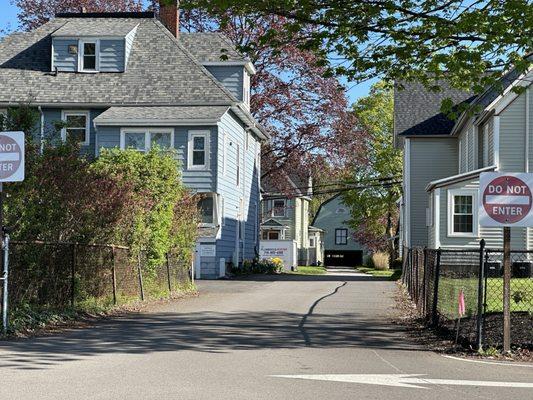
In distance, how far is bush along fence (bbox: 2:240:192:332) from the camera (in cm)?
1516

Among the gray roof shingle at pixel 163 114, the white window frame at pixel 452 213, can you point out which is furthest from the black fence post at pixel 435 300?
the gray roof shingle at pixel 163 114

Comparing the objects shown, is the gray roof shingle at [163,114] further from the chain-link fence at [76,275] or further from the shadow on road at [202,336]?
the shadow on road at [202,336]

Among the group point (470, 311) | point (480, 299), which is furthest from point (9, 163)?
point (470, 311)

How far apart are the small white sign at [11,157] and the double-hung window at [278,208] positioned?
5874 centimetres

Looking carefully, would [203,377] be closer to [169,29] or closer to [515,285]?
[515,285]

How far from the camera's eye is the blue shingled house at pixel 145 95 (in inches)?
1283

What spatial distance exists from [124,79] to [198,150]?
190 inches

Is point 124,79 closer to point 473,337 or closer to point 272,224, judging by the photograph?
point 473,337

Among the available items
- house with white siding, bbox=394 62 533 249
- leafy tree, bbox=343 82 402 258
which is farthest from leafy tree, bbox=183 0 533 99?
leafy tree, bbox=343 82 402 258

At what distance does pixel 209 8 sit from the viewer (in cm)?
1248

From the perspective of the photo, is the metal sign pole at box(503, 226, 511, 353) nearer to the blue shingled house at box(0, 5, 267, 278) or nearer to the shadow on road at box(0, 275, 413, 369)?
the shadow on road at box(0, 275, 413, 369)

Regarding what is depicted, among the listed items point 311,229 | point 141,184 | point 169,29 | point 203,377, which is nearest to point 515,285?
point 141,184

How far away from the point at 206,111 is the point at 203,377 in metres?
24.2

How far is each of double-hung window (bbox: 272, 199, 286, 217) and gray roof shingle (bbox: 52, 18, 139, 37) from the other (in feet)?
119
